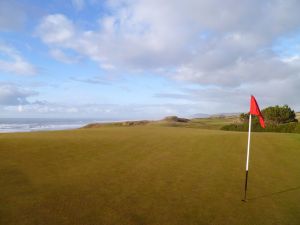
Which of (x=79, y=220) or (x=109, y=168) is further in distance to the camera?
(x=109, y=168)

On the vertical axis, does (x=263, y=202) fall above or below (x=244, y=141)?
below

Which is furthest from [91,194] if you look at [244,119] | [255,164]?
[244,119]

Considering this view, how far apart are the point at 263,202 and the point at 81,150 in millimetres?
12242

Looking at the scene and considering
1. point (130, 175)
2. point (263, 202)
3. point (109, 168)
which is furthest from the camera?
point (109, 168)

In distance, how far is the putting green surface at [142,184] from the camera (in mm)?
7934

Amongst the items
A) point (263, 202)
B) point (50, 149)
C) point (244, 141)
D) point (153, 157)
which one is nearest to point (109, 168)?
point (153, 157)

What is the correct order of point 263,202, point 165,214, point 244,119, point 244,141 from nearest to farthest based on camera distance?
point 165,214 < point 263,202 < point 244,141 < point 244,119

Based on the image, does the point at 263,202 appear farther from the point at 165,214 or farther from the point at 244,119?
the point at 244,119

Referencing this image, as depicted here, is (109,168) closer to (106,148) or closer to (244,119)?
(106,148)

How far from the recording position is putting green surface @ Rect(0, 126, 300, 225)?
7.93 meters

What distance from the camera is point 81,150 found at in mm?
17859

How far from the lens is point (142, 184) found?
435 inches

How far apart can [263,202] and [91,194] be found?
21.0ft

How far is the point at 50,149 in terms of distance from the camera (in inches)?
690
